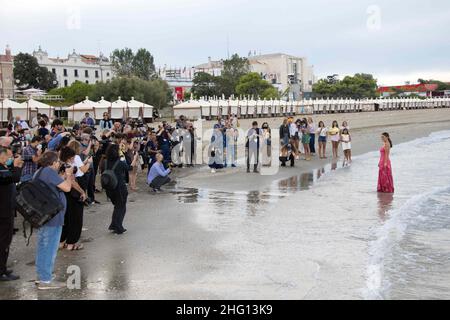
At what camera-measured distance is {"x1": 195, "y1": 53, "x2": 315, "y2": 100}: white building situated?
166 metres

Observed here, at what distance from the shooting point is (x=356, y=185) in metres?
16.4

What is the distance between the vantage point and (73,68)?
126188 millimetres

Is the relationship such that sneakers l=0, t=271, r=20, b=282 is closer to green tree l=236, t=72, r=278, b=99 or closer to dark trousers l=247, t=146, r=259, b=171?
dark trousers l=247, t=146, r=259, b=171

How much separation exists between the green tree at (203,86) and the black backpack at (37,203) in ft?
355

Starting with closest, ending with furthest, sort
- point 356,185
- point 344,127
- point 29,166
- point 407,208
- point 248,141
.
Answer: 1. point 29,166
2. point 407,208
3. point 356,185
4. point 248,141
5. point 344,127

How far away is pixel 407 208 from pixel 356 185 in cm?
351

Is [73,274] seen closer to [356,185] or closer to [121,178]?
[121,178]

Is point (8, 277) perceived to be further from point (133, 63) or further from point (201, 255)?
point (133, 63)

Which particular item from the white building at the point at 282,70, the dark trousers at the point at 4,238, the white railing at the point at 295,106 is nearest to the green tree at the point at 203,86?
the white railing at the point at 295,106

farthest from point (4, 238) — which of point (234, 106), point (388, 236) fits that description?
point (234, 106)

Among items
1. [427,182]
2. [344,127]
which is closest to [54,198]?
[427,182]

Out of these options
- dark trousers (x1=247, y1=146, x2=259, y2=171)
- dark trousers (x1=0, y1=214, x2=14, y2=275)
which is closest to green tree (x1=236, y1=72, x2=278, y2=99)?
dark trousers (x1=247, y1=146, x2=259, y2=171)

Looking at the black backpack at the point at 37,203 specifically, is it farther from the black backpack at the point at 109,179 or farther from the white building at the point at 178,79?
the white building at the point at 178,79

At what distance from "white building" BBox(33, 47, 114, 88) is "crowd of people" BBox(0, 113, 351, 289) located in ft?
339
